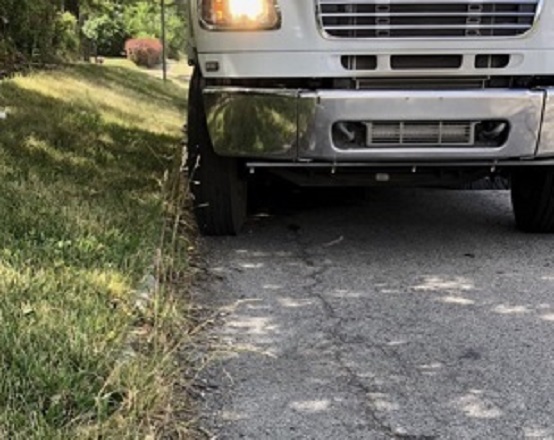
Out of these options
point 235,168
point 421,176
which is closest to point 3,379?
point 235,168

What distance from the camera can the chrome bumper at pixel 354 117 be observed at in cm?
409

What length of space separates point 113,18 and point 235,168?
3446 cm

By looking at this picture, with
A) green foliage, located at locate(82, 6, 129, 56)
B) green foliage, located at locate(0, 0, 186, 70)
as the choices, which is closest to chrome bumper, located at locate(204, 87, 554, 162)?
green foliage, located at locate(0, 0, 186, 70)

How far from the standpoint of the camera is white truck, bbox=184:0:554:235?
4.09 meters

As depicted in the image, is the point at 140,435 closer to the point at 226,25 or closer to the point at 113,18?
the point at 226,25

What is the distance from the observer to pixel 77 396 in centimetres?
252

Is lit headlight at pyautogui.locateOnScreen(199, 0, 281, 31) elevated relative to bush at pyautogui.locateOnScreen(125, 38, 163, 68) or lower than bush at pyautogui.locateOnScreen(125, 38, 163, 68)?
elevated

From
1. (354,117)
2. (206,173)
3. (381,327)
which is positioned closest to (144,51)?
(206,173)

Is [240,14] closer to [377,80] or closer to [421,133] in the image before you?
[377,80]

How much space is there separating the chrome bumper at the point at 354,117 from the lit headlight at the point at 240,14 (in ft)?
1.01

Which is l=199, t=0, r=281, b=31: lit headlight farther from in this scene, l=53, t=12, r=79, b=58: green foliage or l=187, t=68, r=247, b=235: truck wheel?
l=53, t=12, r=79, b=58: green foliage

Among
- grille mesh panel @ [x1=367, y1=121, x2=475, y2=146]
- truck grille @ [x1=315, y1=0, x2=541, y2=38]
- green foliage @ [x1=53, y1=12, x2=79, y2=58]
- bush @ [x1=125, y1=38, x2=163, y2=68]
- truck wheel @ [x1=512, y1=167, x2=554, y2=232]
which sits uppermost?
truck grille @ [x1=315, y1=0, x2=541, y2=38]

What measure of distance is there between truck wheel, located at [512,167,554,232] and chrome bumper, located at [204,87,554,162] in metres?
0.67

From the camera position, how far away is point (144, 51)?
37938 mm
